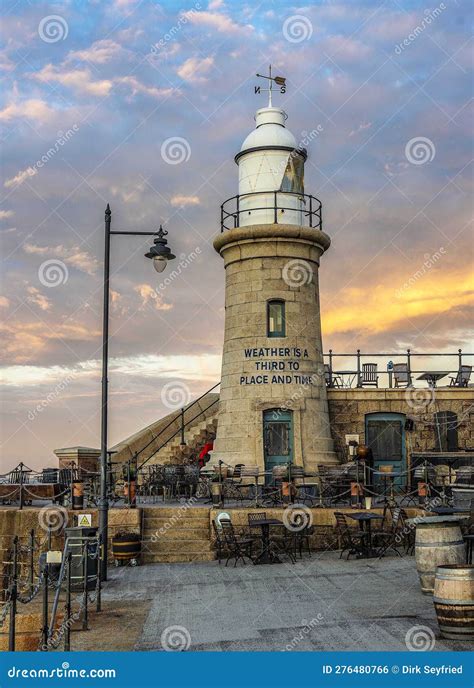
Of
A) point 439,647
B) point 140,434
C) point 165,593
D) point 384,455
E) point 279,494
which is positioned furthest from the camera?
point 140,434

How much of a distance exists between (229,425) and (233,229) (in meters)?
5.81

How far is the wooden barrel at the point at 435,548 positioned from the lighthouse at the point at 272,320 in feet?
36.7

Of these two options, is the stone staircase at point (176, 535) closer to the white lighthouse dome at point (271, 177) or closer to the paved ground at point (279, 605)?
the paved ground at point (279, 605)

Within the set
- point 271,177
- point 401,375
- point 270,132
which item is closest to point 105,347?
point 271,177

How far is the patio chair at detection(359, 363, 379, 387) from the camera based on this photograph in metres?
27.4

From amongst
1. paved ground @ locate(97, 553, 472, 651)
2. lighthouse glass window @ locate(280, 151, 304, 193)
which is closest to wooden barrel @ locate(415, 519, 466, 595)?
paved ground @ locate(97, 553, 472, 651)

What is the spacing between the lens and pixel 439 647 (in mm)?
9891

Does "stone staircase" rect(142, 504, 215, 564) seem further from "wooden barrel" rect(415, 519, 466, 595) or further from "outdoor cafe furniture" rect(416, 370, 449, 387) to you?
"outdoor cafe furniture" rect(416, 370, 449, 387)

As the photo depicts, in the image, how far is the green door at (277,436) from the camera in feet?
80.8

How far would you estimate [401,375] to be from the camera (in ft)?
91.5

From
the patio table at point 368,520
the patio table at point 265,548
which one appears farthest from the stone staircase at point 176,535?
the patio table at point 368,520

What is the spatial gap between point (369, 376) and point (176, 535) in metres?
10.6

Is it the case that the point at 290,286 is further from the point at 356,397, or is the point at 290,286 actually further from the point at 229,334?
the point at 356,397

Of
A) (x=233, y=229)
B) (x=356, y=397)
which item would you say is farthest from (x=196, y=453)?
(x=233, y=229)
